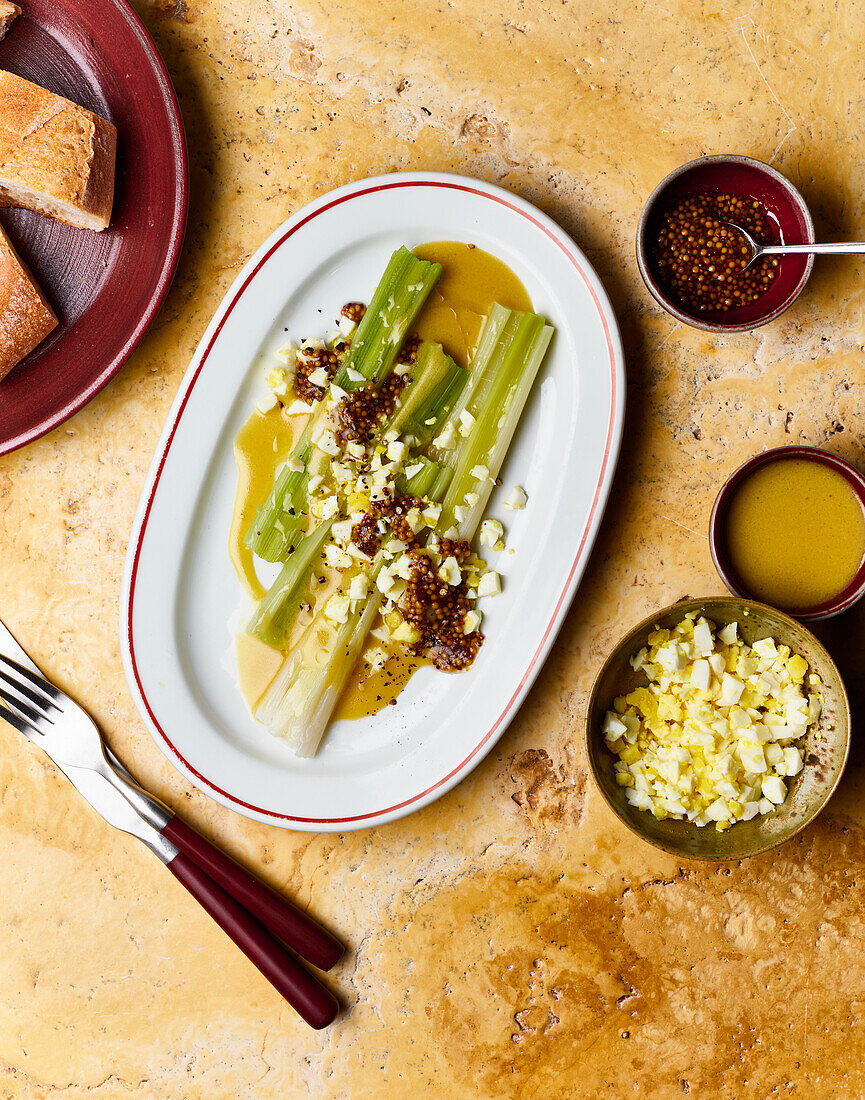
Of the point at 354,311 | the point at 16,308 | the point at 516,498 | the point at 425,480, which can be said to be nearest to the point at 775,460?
the point at 516,498

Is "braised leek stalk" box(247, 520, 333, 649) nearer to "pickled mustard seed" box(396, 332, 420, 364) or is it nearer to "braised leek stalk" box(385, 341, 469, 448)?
"braised leek stalk" box(385, 341, 469, 448)

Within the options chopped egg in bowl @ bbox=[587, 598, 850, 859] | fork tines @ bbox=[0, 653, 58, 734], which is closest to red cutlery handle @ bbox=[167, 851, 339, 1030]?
fork tines @ bbox=[0, 653, 58, 734]

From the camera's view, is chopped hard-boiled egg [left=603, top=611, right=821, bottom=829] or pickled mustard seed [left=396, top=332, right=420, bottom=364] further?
pickled mustard seed [left=396, top=332, right=420, bottom=364]

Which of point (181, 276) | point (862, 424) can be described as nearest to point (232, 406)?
point (181, 276)

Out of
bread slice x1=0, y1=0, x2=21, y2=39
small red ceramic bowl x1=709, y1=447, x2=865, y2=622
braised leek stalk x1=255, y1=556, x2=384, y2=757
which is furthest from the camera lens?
braised leek stalk x1=255, y1=556, x2=384, y2=757

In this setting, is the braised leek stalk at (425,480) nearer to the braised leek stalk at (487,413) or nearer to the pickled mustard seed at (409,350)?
the braised leek stalk at (487,413)

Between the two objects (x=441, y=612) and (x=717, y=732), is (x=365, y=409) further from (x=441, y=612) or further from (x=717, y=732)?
(x=717, y=732)
